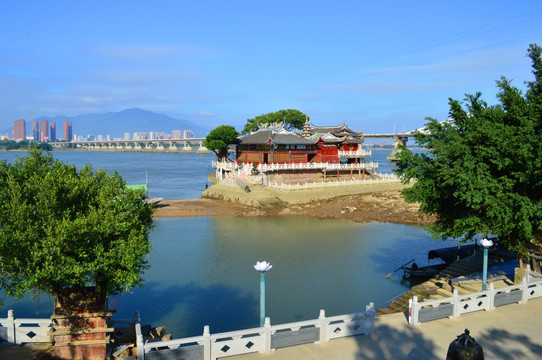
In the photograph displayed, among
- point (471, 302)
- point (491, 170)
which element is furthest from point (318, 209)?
point (471, 302)

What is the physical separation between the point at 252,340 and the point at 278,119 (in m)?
70.2

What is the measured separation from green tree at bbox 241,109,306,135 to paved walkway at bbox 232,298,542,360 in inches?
2591

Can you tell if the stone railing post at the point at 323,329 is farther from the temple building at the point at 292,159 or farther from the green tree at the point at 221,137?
the green tree at the point at 221,137

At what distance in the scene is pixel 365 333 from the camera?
37.9ft

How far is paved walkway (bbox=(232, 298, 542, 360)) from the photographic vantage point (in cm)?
1038

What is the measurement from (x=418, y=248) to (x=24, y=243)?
27.2 meters

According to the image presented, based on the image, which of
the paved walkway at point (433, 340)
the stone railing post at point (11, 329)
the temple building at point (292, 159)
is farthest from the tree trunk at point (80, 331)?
the temple building at point (292, 159)

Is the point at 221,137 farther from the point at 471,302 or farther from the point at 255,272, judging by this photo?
the point at 471,302

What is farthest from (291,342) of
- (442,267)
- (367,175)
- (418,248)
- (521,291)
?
(367,175)

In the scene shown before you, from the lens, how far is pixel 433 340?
11.2 metres

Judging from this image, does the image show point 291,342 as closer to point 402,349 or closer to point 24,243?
point 402,349

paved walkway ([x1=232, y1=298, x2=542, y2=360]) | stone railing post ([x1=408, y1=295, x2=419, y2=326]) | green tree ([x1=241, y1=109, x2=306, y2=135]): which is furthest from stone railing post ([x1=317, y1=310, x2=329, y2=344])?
green tree ([x1=241, y1=109, x2=306, y2=135])

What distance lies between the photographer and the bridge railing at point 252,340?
31.9ft

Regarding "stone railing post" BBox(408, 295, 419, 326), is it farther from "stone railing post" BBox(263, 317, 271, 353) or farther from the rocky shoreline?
the rocky shoreline
